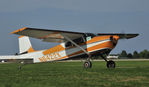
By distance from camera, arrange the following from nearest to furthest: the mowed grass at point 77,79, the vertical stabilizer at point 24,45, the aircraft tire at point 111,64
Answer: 1. the mowed grass at point 77,79
2. the aircraft tire at point 111,64
3. the vertical stabilizer at point 24,45

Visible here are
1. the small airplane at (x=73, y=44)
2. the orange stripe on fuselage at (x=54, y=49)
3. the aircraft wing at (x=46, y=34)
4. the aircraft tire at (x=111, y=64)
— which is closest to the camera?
the aircraft wing at (x=46, y=34)

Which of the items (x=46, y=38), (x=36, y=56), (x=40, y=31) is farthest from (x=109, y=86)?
(x=36, y=56)

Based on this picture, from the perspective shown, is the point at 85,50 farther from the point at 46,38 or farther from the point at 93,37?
the point at 46,38

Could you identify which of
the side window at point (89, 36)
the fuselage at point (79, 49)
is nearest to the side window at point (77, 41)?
the fuselage at point (79, 49)

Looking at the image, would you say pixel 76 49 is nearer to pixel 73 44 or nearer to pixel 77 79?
pixel 73 44

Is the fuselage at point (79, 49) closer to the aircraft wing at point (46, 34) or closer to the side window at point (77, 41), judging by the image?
the side window at point (77, 41)

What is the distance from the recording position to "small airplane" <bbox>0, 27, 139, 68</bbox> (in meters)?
20.4

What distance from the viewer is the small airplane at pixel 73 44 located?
2035 centimetres

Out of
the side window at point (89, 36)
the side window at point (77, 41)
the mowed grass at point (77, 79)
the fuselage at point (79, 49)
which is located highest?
the side window at point (89, 36)

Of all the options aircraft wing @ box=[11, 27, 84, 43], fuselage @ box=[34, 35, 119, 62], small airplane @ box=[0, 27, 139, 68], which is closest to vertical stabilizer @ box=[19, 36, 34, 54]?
small airplane @ box=[0, 27, 139, 68]

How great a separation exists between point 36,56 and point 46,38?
10.9 ft

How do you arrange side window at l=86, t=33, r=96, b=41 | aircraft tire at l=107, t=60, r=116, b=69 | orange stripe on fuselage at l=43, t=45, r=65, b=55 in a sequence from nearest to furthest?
side window at l=86, t=33, r=96, b=41 < aircraft tire at l=107, t=60, r=116, b=69 < orange stripe on fuselage at l=43, t=45, r=65, b=55

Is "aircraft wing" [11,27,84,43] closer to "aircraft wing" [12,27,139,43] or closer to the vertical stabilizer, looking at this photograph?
"aircraft wing" [12,27,139,43]

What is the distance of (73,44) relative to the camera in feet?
73.7
